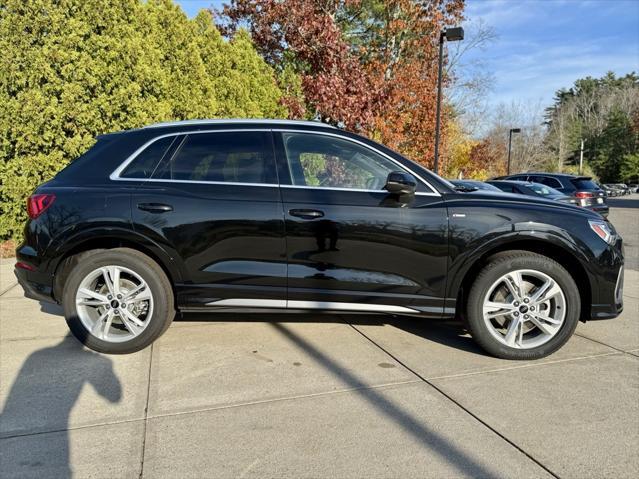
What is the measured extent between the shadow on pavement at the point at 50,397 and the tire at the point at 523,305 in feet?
8.73

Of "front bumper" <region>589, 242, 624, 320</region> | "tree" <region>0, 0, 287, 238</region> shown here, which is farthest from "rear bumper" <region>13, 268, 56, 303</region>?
"tree" <region>0, 0, 287, 238</region>

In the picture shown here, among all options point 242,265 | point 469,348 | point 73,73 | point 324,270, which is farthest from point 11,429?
point 73,73

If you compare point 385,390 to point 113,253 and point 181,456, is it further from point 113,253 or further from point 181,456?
point 113,253

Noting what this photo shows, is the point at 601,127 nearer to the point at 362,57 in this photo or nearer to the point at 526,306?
the point at 362,57

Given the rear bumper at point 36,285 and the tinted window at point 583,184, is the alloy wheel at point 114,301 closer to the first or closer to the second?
the rear bumper at point 36,285

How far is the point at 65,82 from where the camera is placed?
299 inches

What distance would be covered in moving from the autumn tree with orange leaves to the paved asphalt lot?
844 cm

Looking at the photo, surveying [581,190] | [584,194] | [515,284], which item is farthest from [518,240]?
[581,190]

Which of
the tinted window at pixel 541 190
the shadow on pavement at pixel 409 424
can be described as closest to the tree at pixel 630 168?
the tinted window at pixel 541 190

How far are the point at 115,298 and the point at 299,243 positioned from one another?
151 centimetres

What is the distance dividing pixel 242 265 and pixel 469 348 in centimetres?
199

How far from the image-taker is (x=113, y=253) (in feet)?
11.7

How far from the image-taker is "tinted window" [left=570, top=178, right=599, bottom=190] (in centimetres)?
1396

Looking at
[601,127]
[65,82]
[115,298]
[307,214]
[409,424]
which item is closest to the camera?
[409,424]
